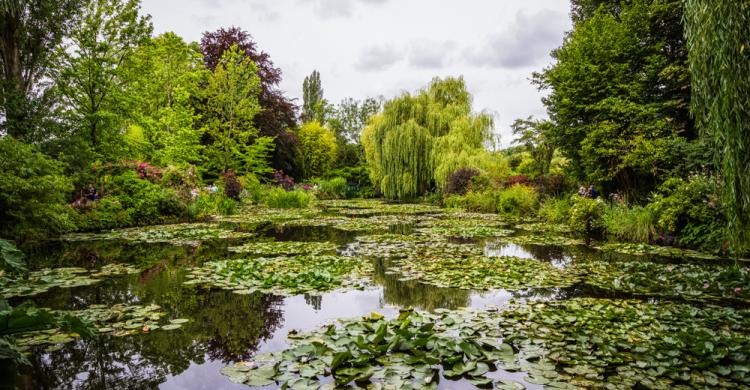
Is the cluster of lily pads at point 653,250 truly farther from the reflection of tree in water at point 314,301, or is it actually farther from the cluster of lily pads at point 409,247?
the reflection of tree in water at point 314,301

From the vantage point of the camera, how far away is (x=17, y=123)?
27.9 feet

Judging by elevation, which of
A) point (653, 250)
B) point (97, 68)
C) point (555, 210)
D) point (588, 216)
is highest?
point (97, 68)

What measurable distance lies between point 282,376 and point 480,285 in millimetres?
3129

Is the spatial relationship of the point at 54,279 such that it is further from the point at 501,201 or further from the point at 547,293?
the point at 501,201

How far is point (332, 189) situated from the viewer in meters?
28.0

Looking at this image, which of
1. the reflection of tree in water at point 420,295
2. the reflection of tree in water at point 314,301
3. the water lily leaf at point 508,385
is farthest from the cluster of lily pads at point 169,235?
the water lily leaf at point 508,385

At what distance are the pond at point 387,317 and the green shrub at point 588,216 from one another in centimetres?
288

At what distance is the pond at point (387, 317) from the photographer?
2697mm

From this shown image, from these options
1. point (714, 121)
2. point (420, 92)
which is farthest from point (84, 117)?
point (420, 92)

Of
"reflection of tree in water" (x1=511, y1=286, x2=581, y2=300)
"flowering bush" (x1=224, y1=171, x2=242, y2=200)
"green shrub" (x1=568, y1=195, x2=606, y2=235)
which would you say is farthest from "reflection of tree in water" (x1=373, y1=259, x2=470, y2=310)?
"flowering bush" (x1=224, y1=171, x2=242, y2=200)

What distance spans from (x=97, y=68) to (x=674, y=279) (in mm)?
13487

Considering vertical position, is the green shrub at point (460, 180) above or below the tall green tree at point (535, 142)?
below

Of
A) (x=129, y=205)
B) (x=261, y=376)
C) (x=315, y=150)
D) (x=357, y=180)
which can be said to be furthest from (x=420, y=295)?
(x=357, y=180)

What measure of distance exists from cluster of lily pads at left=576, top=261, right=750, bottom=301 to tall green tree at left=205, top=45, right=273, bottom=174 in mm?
17913
